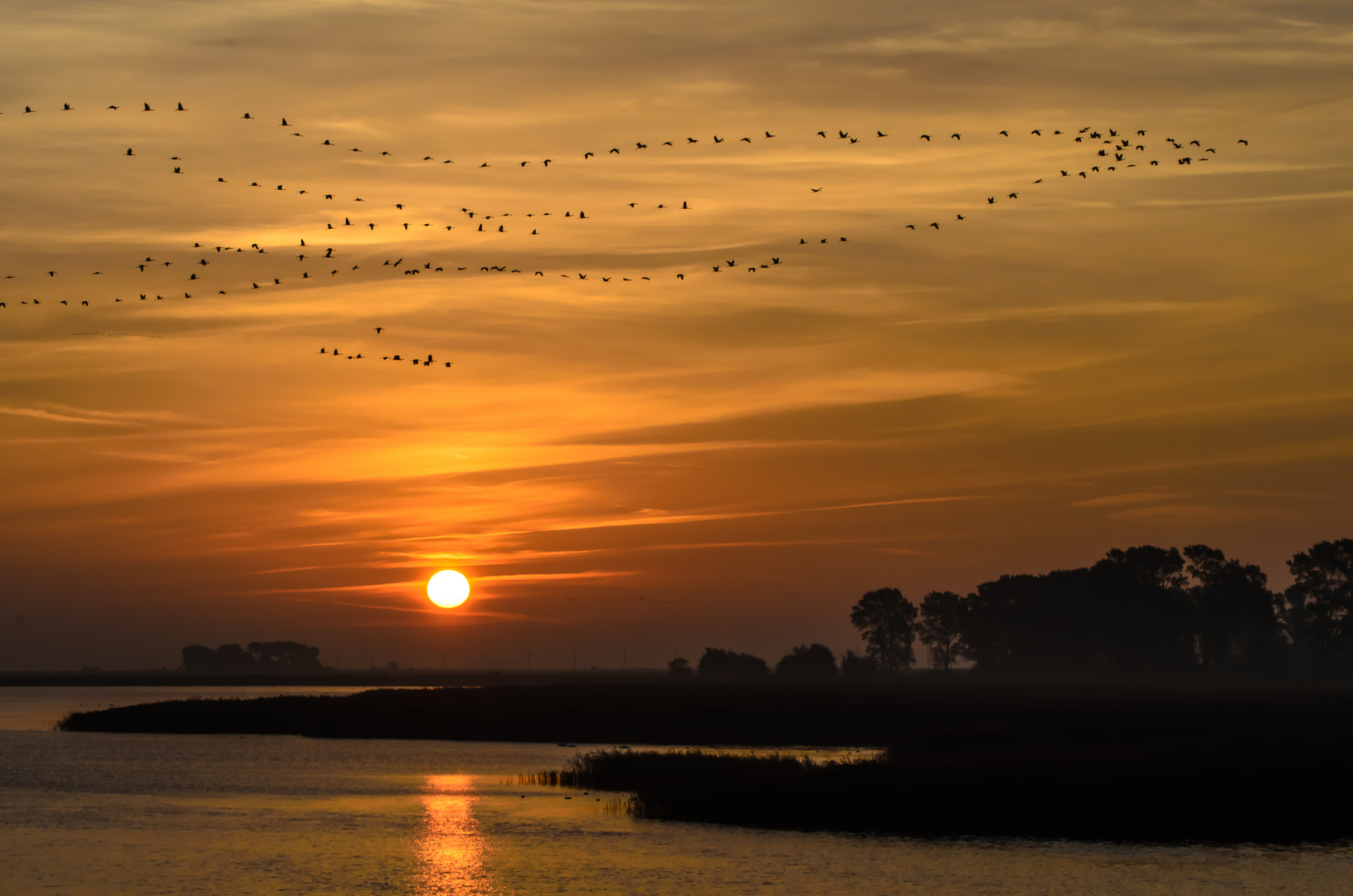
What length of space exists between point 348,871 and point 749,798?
1687cm

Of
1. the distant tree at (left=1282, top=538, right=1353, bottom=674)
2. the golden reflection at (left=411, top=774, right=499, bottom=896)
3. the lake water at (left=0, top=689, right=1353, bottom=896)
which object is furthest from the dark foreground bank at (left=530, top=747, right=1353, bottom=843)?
the distant tree at (left=1282, top=538, right=1353, bottom=674)

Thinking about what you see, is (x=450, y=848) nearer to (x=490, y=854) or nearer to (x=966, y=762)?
(x=490, y=854)

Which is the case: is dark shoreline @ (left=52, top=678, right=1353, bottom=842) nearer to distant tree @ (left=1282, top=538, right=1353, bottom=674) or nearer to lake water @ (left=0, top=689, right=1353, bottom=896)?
lake water @ (left=0, top=689, right=1353, bottom=896)

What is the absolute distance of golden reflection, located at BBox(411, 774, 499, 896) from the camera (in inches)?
1797

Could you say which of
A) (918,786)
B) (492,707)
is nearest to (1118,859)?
(918,786)

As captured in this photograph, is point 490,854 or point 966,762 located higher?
point 966,762

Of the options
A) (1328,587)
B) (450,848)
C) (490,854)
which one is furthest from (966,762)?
(1328,587)

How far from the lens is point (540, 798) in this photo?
6569 cm

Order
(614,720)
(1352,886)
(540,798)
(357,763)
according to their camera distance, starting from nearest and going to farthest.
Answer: (1352,886)
(540,798)
(357,763)
(614,720)

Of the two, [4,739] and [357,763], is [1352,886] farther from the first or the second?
[4,739]

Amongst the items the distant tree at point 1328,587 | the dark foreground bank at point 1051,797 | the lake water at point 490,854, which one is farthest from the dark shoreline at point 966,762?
the distant tree at point 1328,587

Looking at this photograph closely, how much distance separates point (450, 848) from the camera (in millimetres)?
52719

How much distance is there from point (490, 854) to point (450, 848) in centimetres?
222

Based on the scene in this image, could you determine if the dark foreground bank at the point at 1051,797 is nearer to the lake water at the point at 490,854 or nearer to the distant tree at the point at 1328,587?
the lake water at the point at 490,854
